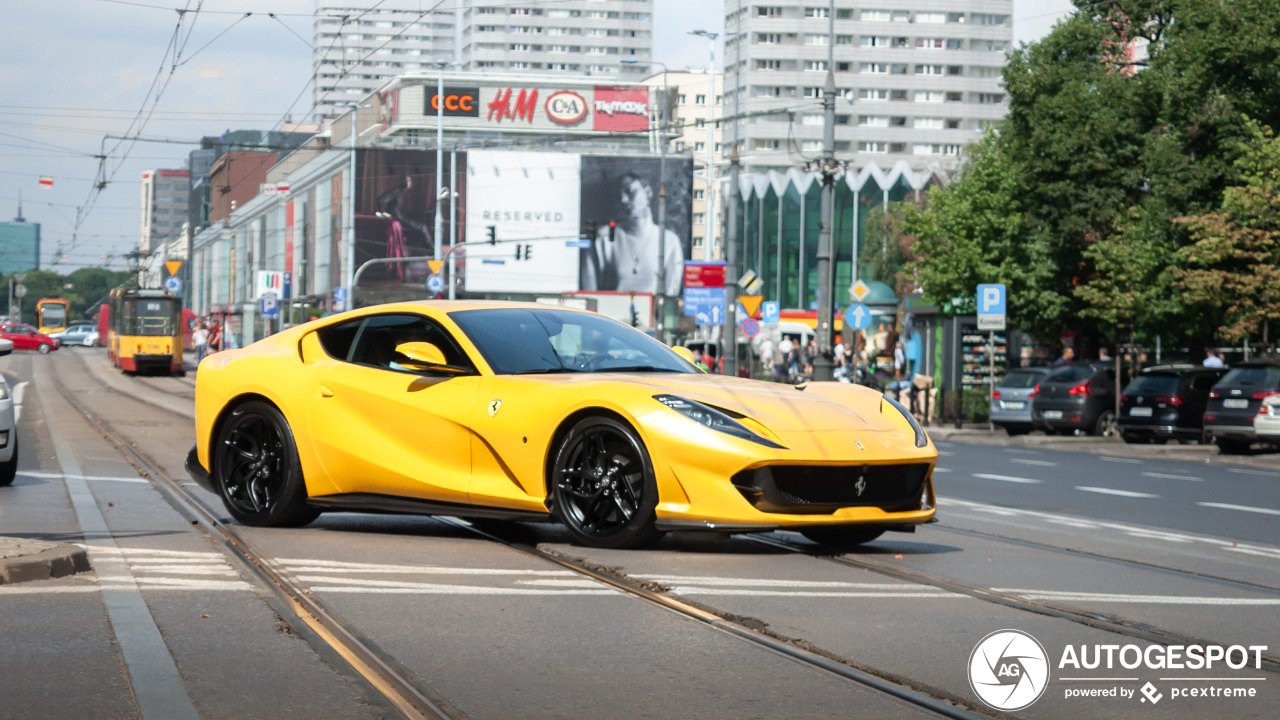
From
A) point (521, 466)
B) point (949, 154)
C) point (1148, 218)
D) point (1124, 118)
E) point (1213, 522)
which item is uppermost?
point (949, 154)

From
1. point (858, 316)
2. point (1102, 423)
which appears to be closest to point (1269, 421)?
point (1102, 423)

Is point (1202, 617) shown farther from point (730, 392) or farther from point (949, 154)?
point (949, 154)

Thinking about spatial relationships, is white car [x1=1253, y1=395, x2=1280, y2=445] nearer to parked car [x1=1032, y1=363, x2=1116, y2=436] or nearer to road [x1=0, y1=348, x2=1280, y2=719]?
parked car [x1=1032, y1=363, x2=1116, y2=436]

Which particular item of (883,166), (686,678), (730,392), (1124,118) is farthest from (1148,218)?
(883,166)

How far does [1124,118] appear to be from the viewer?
125 feet

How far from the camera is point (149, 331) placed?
53344 mm

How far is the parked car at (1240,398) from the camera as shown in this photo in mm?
24891

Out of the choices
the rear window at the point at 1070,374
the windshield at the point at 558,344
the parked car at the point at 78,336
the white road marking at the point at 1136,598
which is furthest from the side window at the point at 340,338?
the parked car at the point at 78,336

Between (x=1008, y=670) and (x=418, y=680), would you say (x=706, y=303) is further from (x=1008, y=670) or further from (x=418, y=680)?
(x=418, y=680)

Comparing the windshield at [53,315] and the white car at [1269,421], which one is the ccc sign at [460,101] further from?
the white car at [1269,421]

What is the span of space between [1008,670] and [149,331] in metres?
51.5

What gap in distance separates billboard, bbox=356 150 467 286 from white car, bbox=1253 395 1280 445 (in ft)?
242

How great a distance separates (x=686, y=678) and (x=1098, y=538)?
611cm

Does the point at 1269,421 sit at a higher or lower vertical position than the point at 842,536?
lower
